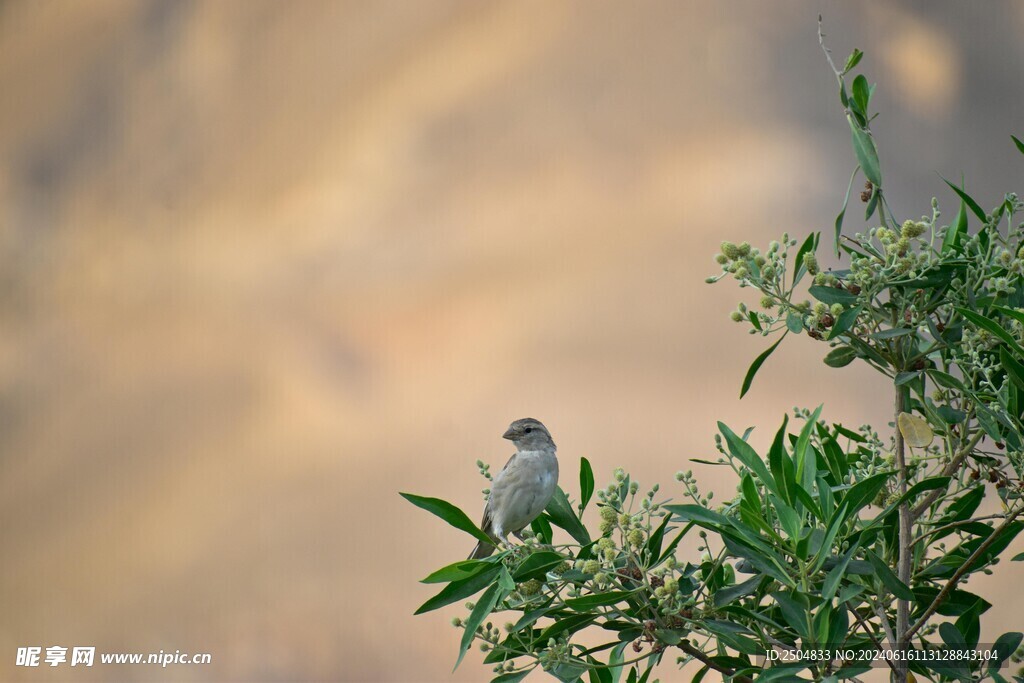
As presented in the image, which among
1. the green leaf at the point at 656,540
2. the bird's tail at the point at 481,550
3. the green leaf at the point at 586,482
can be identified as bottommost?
the green leaf at the point at 656,540

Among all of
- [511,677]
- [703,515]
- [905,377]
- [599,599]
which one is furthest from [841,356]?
[511,677]

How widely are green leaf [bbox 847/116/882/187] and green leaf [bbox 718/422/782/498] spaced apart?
13.8 inches

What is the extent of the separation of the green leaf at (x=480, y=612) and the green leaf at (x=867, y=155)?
642 mm

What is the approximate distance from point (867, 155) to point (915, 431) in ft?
1.07

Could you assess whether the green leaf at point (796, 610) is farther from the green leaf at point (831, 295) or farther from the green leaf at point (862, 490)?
the green leaf at point (831, 295)

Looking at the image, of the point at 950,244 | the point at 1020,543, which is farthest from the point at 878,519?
the point at 1020,543

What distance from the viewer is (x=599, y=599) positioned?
105 cm

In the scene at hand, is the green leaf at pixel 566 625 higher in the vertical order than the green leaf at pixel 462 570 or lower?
lower

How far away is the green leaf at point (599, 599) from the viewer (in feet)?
3.43

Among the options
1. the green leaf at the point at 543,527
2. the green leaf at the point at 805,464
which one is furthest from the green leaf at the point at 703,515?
the green leaf at the point at 543,527

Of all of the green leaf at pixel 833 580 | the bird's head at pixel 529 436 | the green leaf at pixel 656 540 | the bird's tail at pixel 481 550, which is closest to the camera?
the green leaf at pixel 833 580

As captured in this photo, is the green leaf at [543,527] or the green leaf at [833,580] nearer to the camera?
the green leaf at [833,580]

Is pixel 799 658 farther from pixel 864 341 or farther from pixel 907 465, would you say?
pixel 864 341

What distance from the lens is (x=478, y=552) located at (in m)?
1.48
